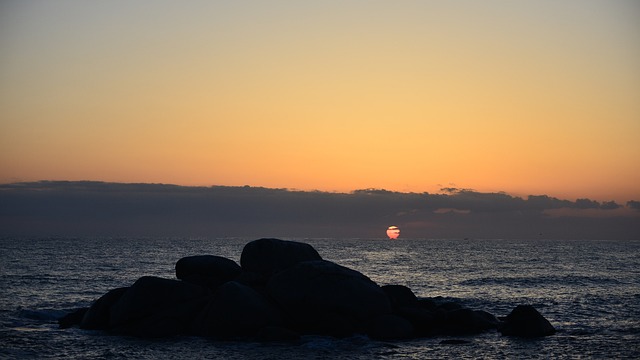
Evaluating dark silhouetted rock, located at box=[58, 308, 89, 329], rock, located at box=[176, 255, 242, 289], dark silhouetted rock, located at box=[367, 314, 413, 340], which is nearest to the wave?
rock, located at box=[176, 255, 242, 289]

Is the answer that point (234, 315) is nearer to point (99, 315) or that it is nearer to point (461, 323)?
point (99, 315)

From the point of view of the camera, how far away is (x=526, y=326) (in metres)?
29.4

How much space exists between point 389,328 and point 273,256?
8526mm

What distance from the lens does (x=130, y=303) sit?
2961 cm

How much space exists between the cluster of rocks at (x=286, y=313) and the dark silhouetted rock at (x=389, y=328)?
43mm

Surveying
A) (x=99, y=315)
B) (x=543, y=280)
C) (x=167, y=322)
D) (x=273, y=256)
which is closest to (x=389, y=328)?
(x=273, y=256)

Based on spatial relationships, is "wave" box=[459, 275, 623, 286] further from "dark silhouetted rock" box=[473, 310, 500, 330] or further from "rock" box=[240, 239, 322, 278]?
"rock" box=[240, 239, 322, 278]

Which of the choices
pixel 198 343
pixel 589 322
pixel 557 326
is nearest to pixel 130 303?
pixel 198 343

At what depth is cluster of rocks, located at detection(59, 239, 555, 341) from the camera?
92.6ft

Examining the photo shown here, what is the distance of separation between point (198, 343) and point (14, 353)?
6.79 metres

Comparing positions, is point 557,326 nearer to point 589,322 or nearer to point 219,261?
point 589,322

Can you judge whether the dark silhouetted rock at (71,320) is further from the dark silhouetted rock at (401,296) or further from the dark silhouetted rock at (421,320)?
the dark silhouetted rock at (421,320)

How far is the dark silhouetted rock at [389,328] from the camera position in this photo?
28188 mm

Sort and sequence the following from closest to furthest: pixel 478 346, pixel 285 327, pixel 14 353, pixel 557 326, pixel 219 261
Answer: pixel 14 353 → pixel 478 346 → pixel 285 327 → pixel 557 326 → pixel 219 261
